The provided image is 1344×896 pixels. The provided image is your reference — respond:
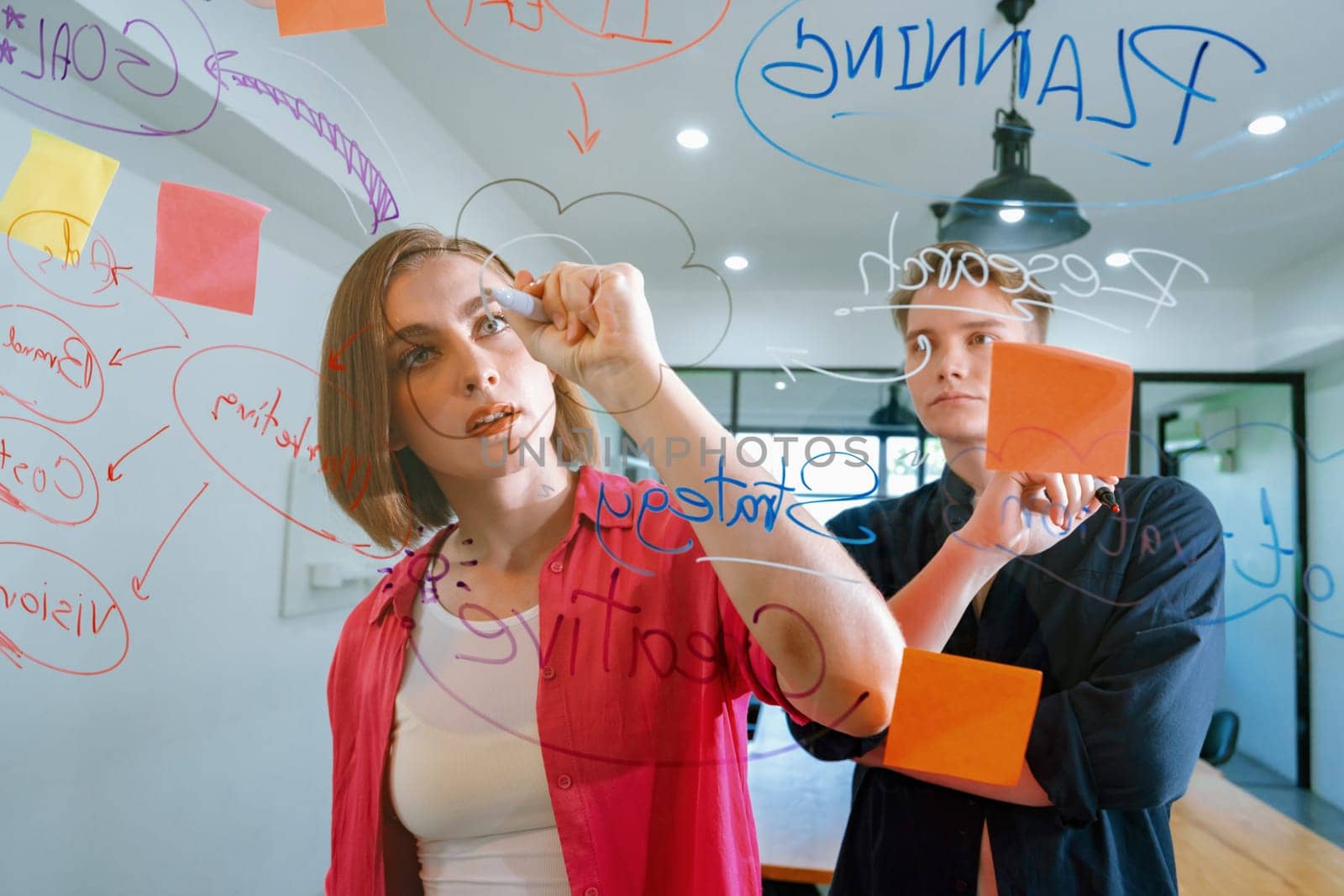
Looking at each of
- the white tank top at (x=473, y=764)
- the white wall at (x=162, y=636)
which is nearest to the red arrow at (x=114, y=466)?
the white wall at (x=162, y=636)

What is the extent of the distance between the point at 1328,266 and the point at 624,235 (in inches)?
17.5

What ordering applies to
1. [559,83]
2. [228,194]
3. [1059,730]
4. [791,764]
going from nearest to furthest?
[1059,730] < [559,83] < [228,194] < [791,764]

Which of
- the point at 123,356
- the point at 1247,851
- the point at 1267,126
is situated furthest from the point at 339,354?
the point at 1247,851

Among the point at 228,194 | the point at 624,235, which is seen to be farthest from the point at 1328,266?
the point at 228,194

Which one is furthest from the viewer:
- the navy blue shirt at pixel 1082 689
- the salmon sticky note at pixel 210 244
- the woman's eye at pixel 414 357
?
the salmon sticky note at pixel 210 244

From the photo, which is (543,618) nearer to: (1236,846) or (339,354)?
(339,354)

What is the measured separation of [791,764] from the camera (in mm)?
1012

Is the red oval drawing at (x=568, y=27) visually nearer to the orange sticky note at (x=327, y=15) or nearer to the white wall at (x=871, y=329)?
the orange sticky note at (x=327, y=15)

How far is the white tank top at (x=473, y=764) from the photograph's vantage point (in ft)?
1.72

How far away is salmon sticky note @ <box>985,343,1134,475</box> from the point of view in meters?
0.45

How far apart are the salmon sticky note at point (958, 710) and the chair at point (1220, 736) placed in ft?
0.42

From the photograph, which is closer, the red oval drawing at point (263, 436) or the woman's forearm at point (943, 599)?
the woman's forearm at point (943, 599)

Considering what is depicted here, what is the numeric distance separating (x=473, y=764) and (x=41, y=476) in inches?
20.1

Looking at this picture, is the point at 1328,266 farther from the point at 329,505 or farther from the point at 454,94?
the point at 329,505
